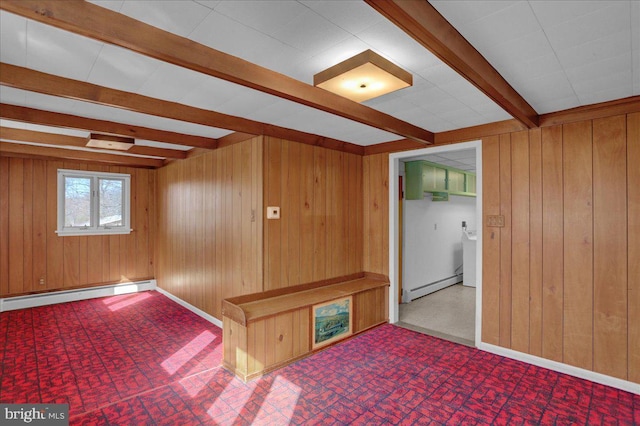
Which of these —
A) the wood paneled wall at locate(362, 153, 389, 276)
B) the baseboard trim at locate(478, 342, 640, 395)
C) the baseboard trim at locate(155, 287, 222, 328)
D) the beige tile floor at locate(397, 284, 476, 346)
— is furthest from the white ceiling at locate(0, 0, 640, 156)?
the baseboard trim at locate(155, 287, 222, 328)

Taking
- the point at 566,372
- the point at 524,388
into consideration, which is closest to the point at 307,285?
the point at 524,388

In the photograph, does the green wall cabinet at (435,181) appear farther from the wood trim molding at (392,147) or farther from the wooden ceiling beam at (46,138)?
the wooden ceiling beam at (46,138)

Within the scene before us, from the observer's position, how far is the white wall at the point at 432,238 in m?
5.24

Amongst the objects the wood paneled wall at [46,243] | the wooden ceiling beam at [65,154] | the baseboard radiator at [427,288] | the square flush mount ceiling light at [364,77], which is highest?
the wooden ceiling beam at [65,154]

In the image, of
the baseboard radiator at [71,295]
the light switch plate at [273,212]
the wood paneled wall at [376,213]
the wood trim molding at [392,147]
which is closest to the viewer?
the light switch plate at [273,212]

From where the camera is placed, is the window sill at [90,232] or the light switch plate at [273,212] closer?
the light switch plate at [273,212]

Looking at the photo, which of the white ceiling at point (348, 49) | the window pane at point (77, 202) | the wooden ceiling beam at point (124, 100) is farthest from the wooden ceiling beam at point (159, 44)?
the window pane at point (77, 202)

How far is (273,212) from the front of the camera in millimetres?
3492

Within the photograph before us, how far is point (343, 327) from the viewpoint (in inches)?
144

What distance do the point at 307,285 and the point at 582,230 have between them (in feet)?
8.99

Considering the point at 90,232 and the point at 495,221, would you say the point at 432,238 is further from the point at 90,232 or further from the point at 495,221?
the point at 90,232

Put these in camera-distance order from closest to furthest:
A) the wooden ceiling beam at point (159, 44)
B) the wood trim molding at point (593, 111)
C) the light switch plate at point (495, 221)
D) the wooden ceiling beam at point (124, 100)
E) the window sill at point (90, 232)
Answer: the wooden ceiling beam at point (159, 44)
the wooden ceiling beam at point (124, 100)
the wood trim molding at point (593, 111)
the light switch plate at point (495, 221)
the window sill at point (90, 232)

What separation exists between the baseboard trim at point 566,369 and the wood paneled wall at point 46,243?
233 inches

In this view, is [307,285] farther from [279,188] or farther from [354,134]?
[354,134]
